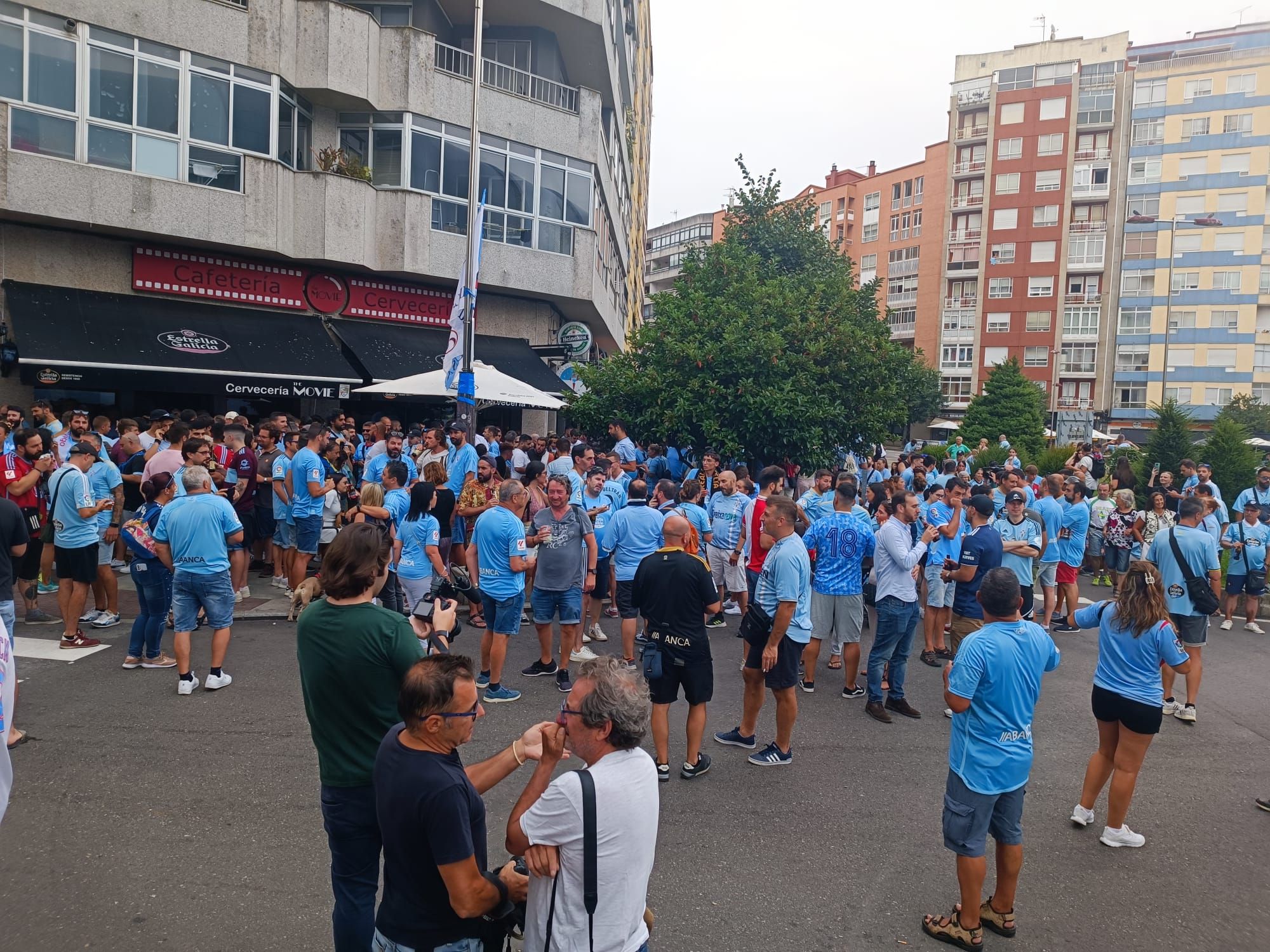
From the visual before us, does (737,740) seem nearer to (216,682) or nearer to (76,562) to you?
(216,682)

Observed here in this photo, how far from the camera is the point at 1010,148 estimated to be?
2235 inches

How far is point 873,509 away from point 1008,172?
5500cm

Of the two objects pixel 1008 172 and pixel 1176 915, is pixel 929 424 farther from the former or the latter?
pixel 1176 915

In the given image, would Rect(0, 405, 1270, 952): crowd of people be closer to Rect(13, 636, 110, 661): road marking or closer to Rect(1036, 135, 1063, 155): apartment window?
Rect(13, 636, 110, 661): road marking

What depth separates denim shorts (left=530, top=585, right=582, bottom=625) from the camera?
7438 mm

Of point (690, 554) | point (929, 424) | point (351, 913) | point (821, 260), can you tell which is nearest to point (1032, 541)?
point (690, 554)

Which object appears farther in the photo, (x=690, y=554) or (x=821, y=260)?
(x=821, y=260)

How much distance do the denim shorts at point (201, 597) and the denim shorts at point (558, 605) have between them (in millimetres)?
2486

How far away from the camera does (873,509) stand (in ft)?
36.8

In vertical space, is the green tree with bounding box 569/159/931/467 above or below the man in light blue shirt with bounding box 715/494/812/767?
above

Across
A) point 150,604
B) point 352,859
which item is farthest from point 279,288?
point 352,859

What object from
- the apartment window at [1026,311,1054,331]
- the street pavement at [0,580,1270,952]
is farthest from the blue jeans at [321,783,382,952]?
the apartment window at [1026,311,1054,331]

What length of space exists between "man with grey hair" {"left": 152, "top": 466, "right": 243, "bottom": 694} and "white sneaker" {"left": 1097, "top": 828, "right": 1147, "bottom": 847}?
633 cm

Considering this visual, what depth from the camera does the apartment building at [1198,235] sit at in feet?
173
